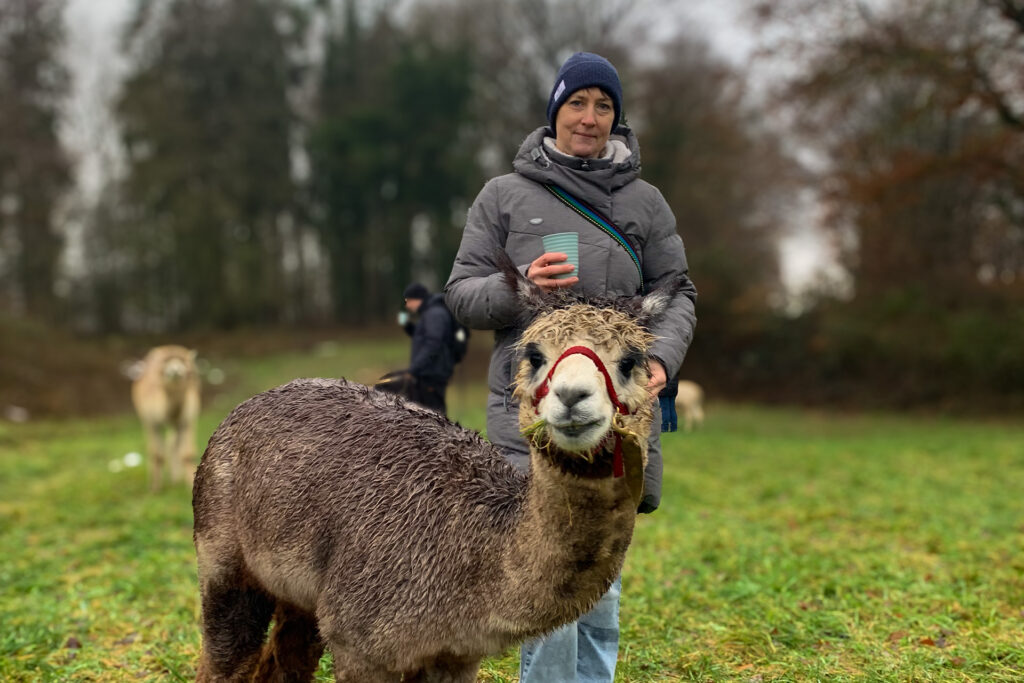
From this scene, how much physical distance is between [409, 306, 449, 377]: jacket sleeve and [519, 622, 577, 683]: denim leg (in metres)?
3.05

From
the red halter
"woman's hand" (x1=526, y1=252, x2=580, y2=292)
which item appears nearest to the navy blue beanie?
"woman's hand" (x1=526, y1=252, x2=580, y2=292)

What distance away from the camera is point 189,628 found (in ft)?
15.5

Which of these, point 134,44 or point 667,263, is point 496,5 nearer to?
point 134,44

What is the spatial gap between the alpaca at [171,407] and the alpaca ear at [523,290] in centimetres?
782

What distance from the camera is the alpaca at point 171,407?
371 inches

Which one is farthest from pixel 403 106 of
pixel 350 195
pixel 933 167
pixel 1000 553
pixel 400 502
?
pixel 400 502

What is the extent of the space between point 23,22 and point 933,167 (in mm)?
24541

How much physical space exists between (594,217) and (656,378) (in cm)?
75

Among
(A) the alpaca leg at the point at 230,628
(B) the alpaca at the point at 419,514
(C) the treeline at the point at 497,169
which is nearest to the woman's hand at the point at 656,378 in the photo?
(B) the alpaca at the point at 419,514

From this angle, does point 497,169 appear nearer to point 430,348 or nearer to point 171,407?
point 171,407

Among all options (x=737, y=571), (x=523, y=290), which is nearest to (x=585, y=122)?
(x=523, y=290)

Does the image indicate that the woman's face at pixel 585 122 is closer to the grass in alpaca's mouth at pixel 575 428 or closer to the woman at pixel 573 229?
the woman at pixel 573 229

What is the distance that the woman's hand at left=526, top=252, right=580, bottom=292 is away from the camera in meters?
2.57

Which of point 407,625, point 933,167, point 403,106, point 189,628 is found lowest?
point 189,628
